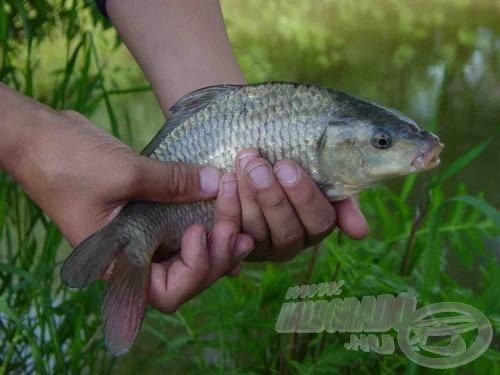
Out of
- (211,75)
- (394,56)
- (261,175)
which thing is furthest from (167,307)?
(394,56)

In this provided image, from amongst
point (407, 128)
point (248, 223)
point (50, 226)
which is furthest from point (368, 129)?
point (50, 226)

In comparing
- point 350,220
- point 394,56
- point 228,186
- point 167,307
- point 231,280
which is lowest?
point 394,56

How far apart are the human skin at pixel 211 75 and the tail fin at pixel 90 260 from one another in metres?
0.23

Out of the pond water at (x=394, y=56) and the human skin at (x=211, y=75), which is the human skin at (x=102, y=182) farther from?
the pond water at (x=394, y=56)

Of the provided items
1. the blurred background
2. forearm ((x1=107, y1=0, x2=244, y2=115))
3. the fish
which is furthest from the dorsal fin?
the blurred background

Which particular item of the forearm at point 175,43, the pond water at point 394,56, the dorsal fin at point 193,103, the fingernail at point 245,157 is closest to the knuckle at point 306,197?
the fingernail at point 245,157

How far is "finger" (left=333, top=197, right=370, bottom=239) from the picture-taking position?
4.80 ft

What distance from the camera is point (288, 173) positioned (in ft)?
4.40

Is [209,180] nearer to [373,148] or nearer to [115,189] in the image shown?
[115,189]

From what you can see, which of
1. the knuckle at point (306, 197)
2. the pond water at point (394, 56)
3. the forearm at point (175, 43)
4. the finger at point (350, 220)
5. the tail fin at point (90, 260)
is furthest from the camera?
the pond water at point (394, 56)

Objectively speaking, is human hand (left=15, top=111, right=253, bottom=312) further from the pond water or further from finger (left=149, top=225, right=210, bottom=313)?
the pond water

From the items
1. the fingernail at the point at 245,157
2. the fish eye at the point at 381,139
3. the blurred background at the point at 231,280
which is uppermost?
the fish eye at the point at 381,139

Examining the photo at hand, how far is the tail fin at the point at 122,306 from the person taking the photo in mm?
1294

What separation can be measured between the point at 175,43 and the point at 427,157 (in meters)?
0.71
